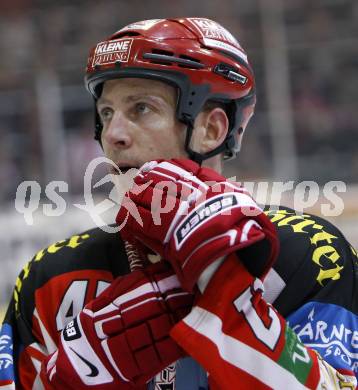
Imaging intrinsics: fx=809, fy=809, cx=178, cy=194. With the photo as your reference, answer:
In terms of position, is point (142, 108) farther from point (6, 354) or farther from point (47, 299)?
point (6, 354)

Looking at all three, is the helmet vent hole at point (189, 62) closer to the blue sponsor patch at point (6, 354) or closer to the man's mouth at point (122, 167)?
the man's mouth at point (122, 167)

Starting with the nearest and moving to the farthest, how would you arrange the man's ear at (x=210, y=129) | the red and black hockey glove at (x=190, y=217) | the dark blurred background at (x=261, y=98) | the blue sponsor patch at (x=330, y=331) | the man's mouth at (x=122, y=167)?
1. the red and black hockey glove at (x=190, y=217)
2. the blue sponsor patch at (x=330, y=331)
3. the man's mouth at (x=122, y=167)
4. the man's ear at (x=210, y=129)
5. the dark blurred background at (x=261, y=98)

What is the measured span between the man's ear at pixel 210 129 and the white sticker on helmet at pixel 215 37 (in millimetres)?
140

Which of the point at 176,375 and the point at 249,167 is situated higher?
the point at 249,167

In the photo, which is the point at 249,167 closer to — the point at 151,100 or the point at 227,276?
the point at 151,100

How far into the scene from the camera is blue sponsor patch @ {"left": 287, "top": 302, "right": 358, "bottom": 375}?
1563 mm

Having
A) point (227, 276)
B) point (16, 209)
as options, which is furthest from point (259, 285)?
point (16, 209)

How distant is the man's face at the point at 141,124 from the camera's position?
1699mm

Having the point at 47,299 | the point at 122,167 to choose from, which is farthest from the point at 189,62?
the point at 47,299

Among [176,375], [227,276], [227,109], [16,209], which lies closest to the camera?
[227,276]

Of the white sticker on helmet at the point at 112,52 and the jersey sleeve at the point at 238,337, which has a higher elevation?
the white sticker on helmet at the point at 112,52

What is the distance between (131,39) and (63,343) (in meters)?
0.67

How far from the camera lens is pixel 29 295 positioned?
1.85 m

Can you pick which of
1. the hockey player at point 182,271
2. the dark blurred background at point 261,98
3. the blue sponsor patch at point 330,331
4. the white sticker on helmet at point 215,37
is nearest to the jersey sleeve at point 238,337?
the hockey player at point 182,271
